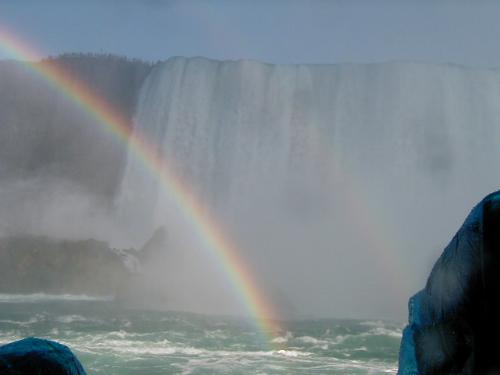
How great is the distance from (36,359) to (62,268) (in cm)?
2721

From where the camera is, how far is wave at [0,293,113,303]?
2297 cm

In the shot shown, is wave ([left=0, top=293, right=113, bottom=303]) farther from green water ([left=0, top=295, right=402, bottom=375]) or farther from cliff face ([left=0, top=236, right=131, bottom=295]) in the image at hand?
green water ([left=0, top=295, right=402, bottom=375])

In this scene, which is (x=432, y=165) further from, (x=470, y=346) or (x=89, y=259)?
(x=470, y=346)

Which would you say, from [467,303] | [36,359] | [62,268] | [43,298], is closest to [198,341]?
[43,298]

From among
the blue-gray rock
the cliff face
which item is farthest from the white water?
the blue-gray rock

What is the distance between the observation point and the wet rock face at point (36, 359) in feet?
4.95

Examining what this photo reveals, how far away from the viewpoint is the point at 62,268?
1080 inches

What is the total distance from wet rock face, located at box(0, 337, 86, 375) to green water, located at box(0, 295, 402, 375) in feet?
31.4

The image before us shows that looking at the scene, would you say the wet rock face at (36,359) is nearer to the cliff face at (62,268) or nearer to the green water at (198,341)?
the green water at (198,341)

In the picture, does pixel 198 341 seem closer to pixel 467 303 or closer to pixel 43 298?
pixel 43 298

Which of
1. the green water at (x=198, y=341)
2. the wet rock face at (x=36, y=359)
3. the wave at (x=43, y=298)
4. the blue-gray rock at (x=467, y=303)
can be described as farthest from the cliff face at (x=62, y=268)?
the blue-gray rock at (x=467, y=303)

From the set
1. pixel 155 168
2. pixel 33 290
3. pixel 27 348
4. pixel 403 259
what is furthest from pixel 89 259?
pixel 27 348

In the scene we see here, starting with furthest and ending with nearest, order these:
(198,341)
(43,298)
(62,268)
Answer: (62,268)
(43,298)
(198,341)

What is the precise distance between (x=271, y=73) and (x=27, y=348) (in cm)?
2580
